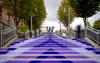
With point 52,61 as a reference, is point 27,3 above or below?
above

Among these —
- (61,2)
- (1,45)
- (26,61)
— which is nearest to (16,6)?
(1,45)

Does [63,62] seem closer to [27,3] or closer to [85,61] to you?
[85,61]

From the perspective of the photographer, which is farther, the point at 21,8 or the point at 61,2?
the point at 61,2

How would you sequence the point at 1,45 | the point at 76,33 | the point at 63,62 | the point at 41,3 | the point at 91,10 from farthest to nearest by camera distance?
the point at 41,3
the point at 76,33
the point at 91,10
the point at 1,45
the point at 63,62

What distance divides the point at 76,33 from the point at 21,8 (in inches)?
265

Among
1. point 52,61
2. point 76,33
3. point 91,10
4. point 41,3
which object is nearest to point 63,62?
point 52,61

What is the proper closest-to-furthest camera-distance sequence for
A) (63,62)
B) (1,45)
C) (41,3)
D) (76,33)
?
1. (63,62)
2. (1,45)
3. (76,33)
4. (41,3)

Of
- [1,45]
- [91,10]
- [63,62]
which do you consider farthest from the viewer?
[91,10]

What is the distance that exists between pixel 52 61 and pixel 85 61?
4.17 feet

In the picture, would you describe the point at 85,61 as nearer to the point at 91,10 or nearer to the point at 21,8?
the point at 91,10

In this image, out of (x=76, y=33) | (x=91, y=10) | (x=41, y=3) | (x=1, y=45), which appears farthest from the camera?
(x=41, y=3)

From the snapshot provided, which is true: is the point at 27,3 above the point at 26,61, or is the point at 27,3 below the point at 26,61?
above

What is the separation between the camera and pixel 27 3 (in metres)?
35.0

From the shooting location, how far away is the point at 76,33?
33.3 metres
